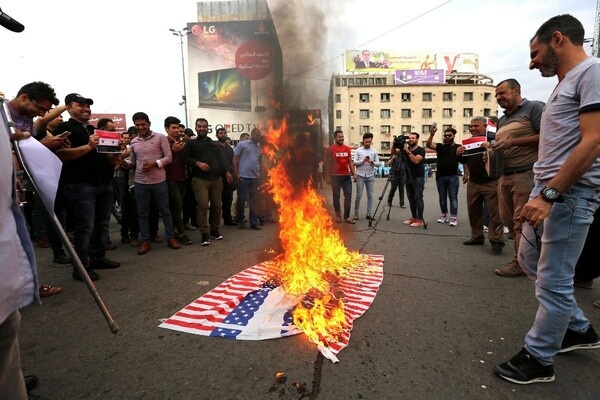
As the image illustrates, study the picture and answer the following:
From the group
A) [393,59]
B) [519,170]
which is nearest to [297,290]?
[519,170]

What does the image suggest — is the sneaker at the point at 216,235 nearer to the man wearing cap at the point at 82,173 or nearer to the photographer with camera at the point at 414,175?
the man wearing cap at the point at 82,173

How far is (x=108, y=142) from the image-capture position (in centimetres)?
375

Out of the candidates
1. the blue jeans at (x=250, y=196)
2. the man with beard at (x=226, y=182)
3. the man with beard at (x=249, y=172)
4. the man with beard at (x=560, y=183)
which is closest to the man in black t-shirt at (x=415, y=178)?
the man with beard at (x=249, y=172)

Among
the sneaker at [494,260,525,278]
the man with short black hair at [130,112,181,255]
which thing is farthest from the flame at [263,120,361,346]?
the man with short black hair at [130,112,181,255]

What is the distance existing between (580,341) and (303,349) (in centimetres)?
198

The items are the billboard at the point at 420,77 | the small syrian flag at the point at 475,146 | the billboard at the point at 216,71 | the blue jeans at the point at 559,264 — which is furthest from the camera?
the billboard at the point at 420,77

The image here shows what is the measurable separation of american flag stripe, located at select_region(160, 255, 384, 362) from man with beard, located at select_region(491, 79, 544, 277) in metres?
1.77

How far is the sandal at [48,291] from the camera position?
338cm

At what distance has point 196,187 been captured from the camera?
571cm

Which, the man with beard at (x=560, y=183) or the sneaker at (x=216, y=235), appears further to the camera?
the sneaker at (x=216, y=235)

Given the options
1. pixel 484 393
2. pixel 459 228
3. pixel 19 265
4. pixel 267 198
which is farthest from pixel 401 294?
pixel 267 198

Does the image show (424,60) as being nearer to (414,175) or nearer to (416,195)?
(414,175)

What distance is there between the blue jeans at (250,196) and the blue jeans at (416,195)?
3.40m

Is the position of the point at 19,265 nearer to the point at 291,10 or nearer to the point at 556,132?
the point at 556,132
